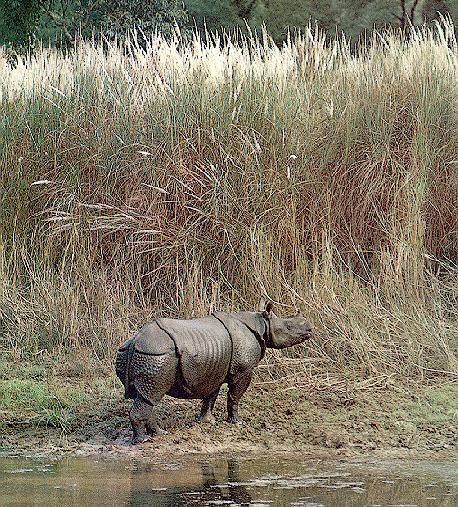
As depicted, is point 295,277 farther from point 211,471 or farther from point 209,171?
point 211,471

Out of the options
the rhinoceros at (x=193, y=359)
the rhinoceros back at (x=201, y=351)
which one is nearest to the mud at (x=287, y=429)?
the rhinoceros at (x=193, y=359)

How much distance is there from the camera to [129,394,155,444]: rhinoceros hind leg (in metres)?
6.47

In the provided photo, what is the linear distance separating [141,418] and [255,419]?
93cm

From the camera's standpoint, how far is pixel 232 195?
8.73 m

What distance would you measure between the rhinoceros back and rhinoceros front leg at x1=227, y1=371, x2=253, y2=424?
4.6 inches

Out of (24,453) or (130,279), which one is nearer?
(24,453)

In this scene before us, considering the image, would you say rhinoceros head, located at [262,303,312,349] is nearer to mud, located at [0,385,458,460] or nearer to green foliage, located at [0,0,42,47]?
mud, located at [0,385,458,460]

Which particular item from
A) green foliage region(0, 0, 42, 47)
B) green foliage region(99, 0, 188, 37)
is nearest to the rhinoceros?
green foliage region(0, 0, 42, 47)

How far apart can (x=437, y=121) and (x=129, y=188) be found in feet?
8.51

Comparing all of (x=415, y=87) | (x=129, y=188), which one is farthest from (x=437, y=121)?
(x=129, y=188)

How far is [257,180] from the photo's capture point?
878 centimetres

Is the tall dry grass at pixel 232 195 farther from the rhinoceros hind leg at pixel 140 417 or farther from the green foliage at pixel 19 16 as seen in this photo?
the rhinoceros hind leg at pixel 140 417

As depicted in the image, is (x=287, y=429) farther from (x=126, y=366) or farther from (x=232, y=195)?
(x=232, y=195)

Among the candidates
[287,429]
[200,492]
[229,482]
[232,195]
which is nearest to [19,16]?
[232,195]
